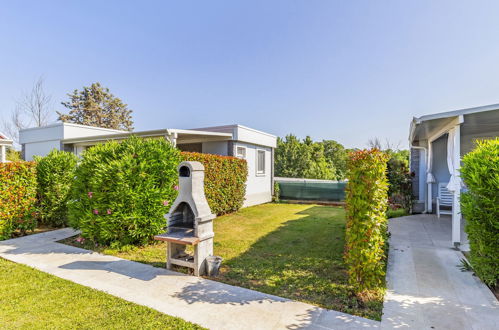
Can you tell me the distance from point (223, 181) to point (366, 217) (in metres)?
6.96

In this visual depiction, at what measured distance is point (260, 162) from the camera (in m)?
13.7

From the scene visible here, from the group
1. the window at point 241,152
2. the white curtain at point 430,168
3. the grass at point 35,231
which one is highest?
the window at point 241,152

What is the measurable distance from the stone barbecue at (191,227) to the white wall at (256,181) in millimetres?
7073

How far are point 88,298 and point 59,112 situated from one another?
33.7 m

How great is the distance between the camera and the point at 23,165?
6.82 metres

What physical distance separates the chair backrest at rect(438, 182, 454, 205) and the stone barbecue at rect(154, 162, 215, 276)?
887 cm

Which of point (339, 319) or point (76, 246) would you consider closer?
point (339, 319)

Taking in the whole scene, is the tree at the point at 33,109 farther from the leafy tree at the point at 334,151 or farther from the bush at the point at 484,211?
the leafy tree at the point at 334,151

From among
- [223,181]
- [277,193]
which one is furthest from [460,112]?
[277,193]

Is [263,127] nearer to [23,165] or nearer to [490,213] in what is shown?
[23,165]

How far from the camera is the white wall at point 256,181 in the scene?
12477mm

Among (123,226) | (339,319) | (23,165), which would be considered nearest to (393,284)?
(339,319)

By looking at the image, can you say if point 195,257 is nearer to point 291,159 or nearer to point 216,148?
point 216,148

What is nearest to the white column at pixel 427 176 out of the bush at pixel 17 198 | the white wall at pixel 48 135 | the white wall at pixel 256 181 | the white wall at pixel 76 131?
the white wall at pixel 256 181
